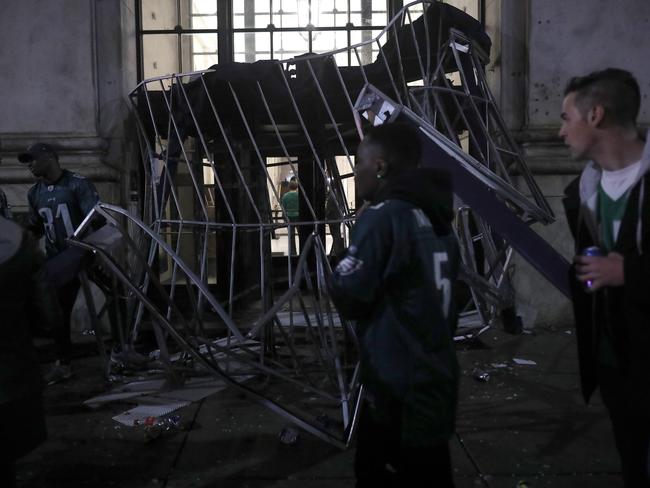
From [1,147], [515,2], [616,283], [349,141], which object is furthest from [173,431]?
[515,2]

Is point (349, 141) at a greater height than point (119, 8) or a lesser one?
lesser

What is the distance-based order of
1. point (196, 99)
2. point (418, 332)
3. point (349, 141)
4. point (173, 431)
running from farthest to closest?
point (349, 141)
point (196, 99)
point (173, 431)
point (418, 332)

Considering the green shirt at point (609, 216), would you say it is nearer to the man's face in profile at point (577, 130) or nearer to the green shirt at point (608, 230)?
the green shirt at point (608, 230)

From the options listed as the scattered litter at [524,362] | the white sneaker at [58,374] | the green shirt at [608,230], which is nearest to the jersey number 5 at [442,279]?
the green shirt at [608,230]

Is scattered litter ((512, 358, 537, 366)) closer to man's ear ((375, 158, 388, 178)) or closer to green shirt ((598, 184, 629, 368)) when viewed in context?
green shirt ((598, 184, 629, 368))

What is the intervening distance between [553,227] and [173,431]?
434 cm

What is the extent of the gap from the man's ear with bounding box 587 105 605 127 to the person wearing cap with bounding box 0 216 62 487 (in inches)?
71.6

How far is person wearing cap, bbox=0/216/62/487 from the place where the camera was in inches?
78.6

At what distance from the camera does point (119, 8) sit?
21.5ft

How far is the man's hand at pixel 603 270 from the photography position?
168cm

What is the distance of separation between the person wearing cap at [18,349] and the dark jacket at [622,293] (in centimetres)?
176

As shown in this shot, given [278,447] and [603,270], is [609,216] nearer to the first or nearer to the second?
[603,270]

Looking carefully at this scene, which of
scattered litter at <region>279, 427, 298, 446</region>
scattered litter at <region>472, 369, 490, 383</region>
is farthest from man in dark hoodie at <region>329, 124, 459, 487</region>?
scattered litter at <region>472, 369, 490, 383</region>

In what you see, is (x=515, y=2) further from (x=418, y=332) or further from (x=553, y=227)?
(x=418, y=332)
